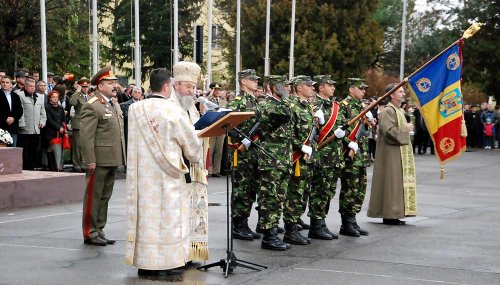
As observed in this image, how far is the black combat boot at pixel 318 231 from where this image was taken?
482 inches

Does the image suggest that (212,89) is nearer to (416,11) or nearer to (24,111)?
(24,111)

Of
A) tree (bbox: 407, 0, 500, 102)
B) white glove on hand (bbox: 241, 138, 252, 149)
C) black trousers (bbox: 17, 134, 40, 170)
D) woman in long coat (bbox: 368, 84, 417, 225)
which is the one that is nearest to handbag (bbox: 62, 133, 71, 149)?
black trousers (bbox: 17, 134, 40, 170)

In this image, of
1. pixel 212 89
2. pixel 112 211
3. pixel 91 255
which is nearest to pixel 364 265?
pixel 91 255

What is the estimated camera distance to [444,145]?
1353 cm

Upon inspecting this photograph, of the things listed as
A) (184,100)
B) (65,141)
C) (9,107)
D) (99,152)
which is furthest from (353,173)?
(65,141)

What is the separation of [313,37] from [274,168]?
124ft

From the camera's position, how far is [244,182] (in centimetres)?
1202

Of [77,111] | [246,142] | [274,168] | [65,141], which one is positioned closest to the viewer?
[274,168]

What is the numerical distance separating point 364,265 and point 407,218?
447 cm

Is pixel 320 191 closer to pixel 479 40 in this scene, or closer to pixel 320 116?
pixel 320 116

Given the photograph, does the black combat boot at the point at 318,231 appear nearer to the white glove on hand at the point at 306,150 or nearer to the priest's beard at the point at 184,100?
the white glove on hand at the point at 306,150

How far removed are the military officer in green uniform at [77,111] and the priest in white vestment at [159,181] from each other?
10.2 m

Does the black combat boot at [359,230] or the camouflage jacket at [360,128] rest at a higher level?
the camouflage jacket at [360,128]

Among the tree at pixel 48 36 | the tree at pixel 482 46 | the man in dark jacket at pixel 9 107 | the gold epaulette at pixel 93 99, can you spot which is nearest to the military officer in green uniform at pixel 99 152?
the gold epaulette at pixel 93 99
